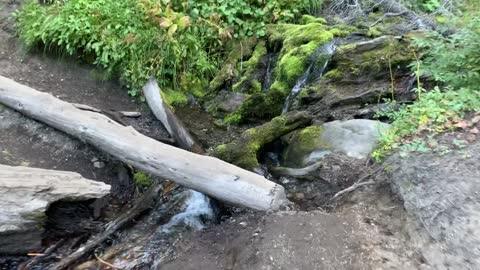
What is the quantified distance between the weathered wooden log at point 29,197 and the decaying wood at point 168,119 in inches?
60.0

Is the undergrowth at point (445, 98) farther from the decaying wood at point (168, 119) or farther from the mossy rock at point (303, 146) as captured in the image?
the decaying wood at point (168, 119)

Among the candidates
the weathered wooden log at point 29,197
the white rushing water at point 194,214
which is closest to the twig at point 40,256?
the weathered wooden log at point 29,197

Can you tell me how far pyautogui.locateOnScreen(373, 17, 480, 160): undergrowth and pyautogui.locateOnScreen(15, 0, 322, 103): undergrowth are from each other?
9.99ft

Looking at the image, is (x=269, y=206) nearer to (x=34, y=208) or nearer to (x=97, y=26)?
(x=34, y=208)

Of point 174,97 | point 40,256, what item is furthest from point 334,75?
point 40,256

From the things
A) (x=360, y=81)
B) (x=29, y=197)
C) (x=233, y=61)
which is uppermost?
(x=29, y=197)

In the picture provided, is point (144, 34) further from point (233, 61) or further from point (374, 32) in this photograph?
point (374, 32)

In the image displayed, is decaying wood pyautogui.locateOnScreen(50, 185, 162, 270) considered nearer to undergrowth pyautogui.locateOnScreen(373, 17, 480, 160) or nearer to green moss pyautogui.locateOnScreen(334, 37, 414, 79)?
undergrowth pyautogui.locateOnScreen(373, 17, 480, 160)

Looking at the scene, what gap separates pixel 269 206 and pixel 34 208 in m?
1.94

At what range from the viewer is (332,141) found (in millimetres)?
4867

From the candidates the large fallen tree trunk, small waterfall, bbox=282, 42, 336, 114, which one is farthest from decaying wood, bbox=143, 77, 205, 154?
small waterfall, bbox=282, 42, 336, 114

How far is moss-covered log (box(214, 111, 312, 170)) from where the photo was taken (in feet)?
16.0

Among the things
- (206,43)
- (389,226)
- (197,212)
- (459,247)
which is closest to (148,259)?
(197,212)

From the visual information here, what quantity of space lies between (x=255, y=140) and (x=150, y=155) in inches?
47.9
